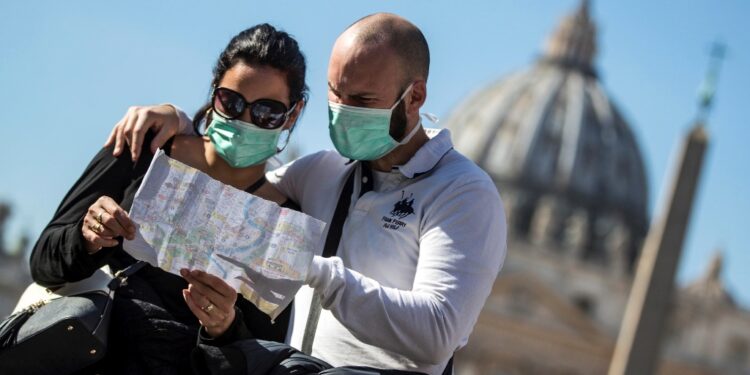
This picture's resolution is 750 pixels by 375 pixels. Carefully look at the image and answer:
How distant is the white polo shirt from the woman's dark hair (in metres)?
0.25

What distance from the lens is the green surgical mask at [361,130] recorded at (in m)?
3.47

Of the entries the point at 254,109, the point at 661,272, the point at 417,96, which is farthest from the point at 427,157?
the point at 661,272

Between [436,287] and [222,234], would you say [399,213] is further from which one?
→ [222,234]

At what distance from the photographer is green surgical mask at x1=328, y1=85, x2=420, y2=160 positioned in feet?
11.4

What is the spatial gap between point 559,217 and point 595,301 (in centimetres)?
896

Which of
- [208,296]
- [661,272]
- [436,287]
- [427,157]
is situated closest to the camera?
[208,296]

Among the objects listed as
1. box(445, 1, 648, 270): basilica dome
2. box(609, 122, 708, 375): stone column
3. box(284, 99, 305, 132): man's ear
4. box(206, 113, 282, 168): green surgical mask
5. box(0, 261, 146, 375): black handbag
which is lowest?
box(445, 1, 648, 270): basilica dome

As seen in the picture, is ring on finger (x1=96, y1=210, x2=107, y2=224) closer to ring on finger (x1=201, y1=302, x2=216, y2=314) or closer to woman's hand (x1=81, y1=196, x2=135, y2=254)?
woman's hand (x1=81, y1=196, x2=135, y2=254)

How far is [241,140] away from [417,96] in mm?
373

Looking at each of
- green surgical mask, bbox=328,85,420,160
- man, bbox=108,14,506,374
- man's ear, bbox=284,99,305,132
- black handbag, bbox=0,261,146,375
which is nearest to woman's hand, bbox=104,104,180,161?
man, bbox=108,14,506,374

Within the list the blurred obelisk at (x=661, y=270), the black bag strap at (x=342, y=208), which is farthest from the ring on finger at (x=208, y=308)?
the blurred obelisk at (x=661, y=270)

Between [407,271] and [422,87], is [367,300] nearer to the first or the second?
[407,271]

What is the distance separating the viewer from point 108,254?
3305mm

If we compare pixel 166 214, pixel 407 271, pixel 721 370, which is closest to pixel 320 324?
pixel 407 271
